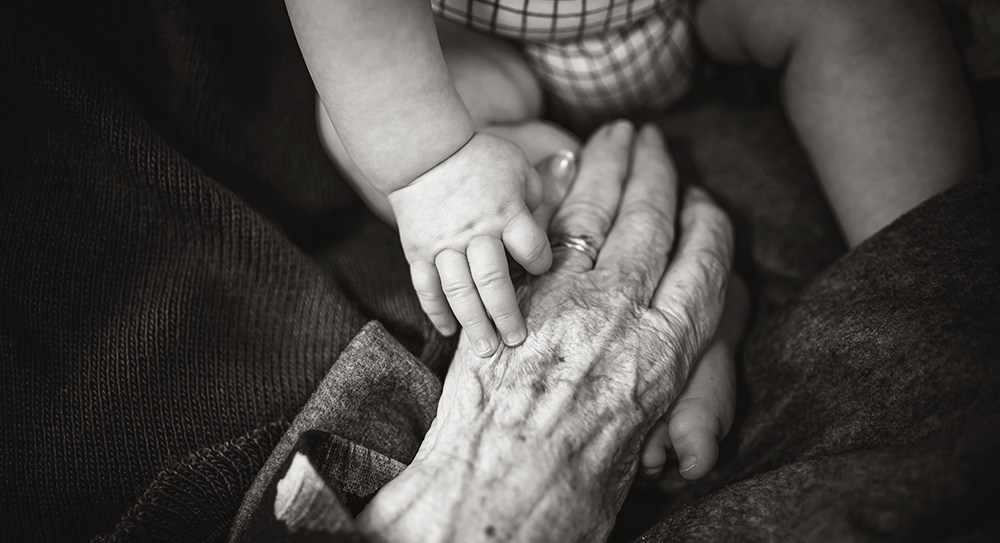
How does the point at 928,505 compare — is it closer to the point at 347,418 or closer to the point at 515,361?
the point at 515,361

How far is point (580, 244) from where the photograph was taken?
2.22 feet

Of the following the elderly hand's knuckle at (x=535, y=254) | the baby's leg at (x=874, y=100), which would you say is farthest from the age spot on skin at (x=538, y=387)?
the baby's leg at (x=874, y=100)

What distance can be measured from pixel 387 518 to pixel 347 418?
13 centimetres

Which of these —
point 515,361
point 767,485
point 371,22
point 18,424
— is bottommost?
point 767,485

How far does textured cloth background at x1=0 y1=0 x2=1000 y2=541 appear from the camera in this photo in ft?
1.64

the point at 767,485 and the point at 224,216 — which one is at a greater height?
the point at 224,216

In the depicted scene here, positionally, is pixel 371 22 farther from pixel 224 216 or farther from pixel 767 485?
pixel 767 485

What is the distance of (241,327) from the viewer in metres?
0.62

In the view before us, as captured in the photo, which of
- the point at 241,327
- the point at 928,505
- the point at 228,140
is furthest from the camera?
the point at 228,140

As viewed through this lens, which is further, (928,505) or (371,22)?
(371,22)

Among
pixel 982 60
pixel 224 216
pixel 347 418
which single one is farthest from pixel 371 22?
pixel 982 60

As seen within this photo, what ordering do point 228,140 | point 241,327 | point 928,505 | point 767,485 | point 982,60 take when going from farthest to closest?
1. point 982,60
2. point 228,140
3. point 241,327
4. point 767,485
5. point 928,505

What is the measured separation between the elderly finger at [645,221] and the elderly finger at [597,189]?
1 cm

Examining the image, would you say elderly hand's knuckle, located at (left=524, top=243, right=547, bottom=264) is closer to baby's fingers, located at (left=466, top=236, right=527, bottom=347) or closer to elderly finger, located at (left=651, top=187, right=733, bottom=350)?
baby's fingers, located at (left=466, top=236, right=527, bottom=347)
